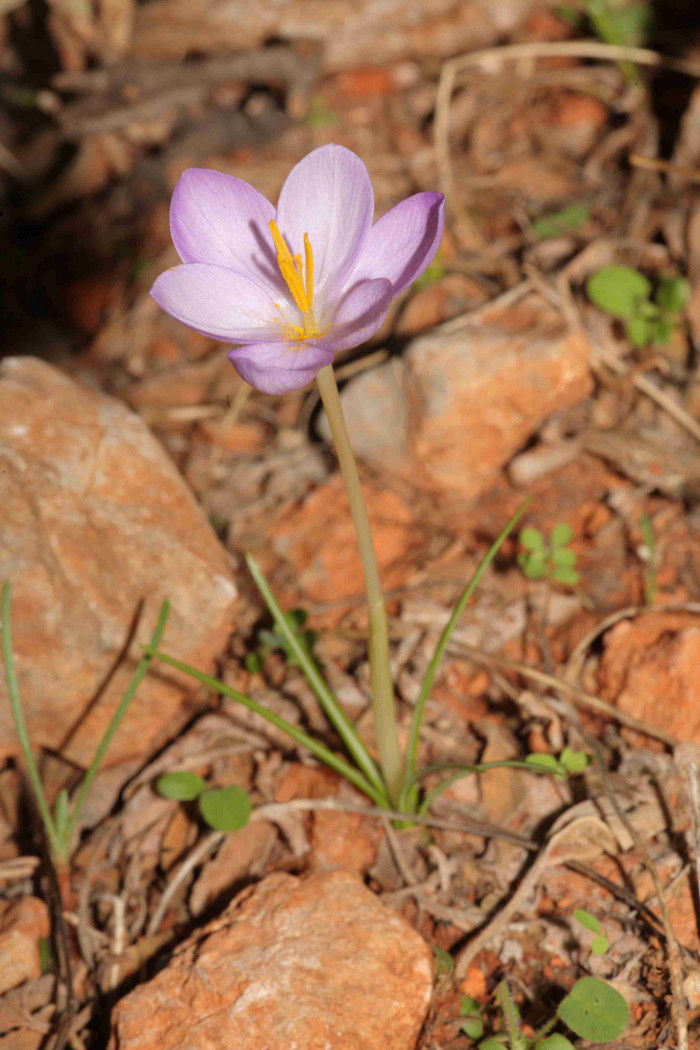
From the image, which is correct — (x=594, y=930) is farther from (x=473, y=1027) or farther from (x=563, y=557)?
(x=563, y=557)

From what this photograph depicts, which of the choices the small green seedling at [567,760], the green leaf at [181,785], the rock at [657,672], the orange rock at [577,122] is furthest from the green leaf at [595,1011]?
the orange rock at [577,122]

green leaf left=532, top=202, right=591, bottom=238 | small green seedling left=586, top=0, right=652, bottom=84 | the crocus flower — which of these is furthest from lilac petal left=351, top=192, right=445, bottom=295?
small green seedling left=586, top=0, right=652, bottom=84

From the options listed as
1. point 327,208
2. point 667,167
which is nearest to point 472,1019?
point 327,208

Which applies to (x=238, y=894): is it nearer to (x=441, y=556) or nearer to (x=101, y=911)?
(x=101, y=911)

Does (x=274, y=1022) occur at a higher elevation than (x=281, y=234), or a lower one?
lower

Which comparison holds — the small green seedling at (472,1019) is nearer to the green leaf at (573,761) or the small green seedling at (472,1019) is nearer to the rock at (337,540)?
the green leaf at (573,761)

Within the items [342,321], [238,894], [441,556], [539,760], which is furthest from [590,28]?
[238,894]
